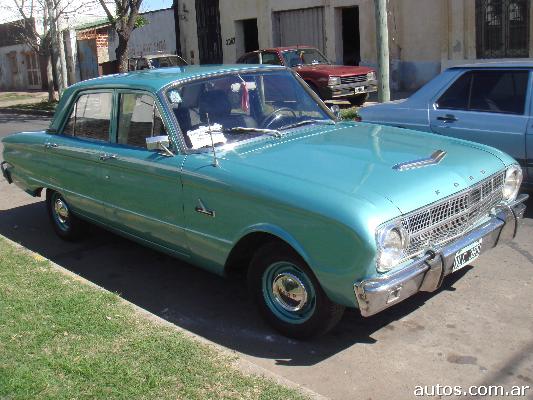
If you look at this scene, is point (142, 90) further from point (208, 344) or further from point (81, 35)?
point (81, 35)

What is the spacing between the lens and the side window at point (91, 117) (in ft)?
18.6

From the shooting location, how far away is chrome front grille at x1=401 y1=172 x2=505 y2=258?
384cm

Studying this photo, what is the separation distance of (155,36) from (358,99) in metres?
15.4

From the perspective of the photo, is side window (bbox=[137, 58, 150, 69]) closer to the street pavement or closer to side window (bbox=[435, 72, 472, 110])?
side window (bbox=[435, 72, 472, 110])

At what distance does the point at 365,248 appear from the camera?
3549 millimetres

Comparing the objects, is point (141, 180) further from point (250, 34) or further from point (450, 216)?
point (250, 34)

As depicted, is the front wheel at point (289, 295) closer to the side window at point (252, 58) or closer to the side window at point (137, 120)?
the side window at point (137, 120)

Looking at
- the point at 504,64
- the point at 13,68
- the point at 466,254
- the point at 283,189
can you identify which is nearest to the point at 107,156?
the point at 283,189

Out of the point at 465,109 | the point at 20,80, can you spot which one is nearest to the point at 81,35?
the point at 20,80

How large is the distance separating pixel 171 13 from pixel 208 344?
25.6m

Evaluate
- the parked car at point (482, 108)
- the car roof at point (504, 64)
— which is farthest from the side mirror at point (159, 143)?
the car roof at point (504, 64)

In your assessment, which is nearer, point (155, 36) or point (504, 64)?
point (504, 64)

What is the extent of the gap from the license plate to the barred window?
13.3 m

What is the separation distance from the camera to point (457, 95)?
6.91 meters
